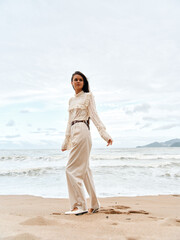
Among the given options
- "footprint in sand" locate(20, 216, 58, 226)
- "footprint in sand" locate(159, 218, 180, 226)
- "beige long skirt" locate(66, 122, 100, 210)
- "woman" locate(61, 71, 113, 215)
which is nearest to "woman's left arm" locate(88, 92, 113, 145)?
"woman" locate(61, 71, 113, 215)

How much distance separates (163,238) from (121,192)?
179 inches

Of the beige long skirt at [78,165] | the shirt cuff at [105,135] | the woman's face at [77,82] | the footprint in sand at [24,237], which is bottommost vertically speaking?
the footprint in sand at [24,237]

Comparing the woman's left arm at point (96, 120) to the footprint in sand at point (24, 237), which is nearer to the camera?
the footprint in sand at point (24, 237)

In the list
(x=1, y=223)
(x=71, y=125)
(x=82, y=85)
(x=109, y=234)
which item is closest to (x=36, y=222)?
(x=1, y=223)

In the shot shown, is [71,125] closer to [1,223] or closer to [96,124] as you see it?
[96,124]

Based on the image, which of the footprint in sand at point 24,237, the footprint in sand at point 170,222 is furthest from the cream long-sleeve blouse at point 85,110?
the footprint in sand at point 24,237

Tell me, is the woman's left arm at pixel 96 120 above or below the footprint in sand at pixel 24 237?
above

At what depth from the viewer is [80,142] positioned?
12.1ft

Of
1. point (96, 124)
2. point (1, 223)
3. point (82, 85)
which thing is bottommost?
point (1, 223)

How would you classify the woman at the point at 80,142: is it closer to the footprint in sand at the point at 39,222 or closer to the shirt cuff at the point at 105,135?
the shirt cuff at the point at 105,135

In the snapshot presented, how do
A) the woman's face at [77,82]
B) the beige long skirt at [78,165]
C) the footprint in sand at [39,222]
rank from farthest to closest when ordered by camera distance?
the woman's face at [77,82] < the beige long skirt at [78,165] < the footprint in sand at [39,222]

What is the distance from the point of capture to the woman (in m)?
3.66

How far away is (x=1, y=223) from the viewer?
8.29ft

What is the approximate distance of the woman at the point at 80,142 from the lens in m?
3.66
